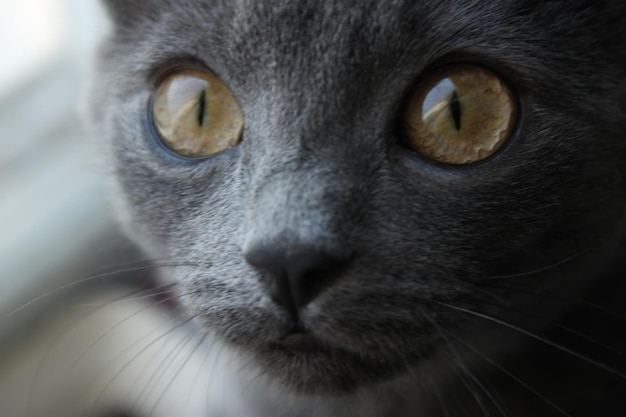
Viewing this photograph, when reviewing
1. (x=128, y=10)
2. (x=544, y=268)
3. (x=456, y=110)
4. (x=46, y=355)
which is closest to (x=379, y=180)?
(x=456, y=110)

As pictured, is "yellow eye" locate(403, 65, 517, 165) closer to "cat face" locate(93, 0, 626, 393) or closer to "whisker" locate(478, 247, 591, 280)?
"cat face" locate(93, 0, 626, 393)

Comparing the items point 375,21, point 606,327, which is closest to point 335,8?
point 375,21

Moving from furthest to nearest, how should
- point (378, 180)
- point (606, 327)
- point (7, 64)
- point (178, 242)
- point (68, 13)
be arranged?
point (68, 13) → point (7, 64) → point (606, 327) → point (178, 242) → point (378, 180)

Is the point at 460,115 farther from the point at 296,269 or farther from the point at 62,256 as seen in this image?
the point at 62,256

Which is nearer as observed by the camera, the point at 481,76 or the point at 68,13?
the point at 481,76

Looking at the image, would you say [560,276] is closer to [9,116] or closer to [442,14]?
[442,14]

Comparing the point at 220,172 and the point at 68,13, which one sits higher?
the point at 68,13

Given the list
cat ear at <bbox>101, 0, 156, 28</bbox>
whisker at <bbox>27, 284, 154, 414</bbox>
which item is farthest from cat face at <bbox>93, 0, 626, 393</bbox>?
whisker at <bbox>27, 284, 154, 414</bbox>
